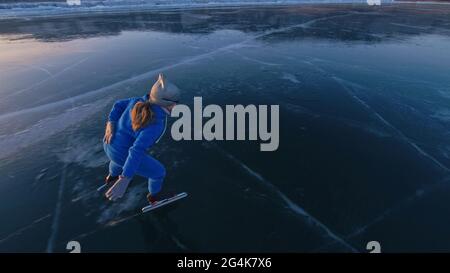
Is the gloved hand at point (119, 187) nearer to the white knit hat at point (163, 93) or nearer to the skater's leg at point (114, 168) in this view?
the skater's leg at point (114, 168)

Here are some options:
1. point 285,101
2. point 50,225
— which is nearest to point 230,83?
point 285,101

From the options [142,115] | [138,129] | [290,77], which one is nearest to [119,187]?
[138,129]

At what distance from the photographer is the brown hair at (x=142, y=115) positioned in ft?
8.05

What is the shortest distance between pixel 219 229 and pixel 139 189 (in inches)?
47.4

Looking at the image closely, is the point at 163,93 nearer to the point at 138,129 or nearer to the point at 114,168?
the point at 138,129

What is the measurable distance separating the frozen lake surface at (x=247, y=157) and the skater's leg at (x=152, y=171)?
0.35 m

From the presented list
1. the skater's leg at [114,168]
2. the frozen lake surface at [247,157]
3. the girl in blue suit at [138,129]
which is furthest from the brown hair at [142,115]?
the frozen lake surface at [247,157]

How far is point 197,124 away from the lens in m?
5.20

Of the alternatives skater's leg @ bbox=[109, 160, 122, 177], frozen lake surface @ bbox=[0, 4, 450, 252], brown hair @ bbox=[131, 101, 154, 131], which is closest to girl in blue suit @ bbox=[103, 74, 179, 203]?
brown hair @ bbox=[131, 101, 154, 131]

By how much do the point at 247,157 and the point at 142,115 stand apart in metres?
2.17

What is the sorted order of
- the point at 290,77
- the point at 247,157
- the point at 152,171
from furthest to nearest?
the point at 290,77, the point at 247,157, the point at 152,171

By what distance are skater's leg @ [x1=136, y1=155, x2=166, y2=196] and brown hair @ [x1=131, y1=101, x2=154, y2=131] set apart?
1.89 ft

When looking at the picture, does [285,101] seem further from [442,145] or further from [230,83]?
[442,145]

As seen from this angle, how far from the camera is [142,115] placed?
97.1 inches
